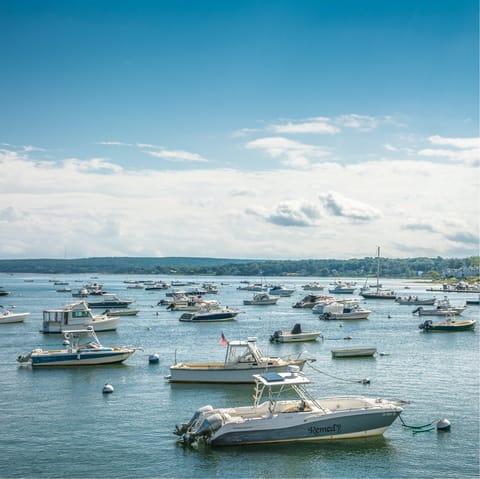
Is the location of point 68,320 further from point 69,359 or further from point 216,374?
point 216,374

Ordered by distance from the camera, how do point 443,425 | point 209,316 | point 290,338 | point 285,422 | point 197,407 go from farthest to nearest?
point 209,316
point 290,338
point 197,407
point 443,425
point 285,422

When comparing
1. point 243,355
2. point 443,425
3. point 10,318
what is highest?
point 243,355

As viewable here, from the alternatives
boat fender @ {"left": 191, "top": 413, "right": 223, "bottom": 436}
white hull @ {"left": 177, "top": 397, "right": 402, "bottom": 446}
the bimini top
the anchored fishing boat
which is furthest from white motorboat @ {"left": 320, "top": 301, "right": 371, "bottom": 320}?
boat fender @ {"left": 191, "top": 413, "right": 223, "bottom": 436}

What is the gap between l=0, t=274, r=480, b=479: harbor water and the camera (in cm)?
3541

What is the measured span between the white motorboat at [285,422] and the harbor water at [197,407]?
1.89 ft

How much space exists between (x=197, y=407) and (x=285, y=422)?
1038 cm

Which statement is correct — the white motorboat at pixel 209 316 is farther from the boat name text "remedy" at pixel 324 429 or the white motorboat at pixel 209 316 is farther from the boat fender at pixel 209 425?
the boat name text "remedy" at pixel 324 429

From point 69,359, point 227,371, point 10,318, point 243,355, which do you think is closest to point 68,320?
point 10,318

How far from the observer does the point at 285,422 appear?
38.6 meters

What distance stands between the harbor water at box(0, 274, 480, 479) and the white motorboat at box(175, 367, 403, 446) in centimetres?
58

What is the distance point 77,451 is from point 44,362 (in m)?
26.2

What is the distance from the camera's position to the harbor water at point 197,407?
35.4 metres

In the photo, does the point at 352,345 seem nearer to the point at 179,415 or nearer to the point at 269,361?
the point at 269,361

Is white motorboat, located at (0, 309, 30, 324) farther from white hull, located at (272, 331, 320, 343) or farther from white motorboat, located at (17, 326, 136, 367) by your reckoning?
white motorboat, located at (17, 326, 136, 367)
